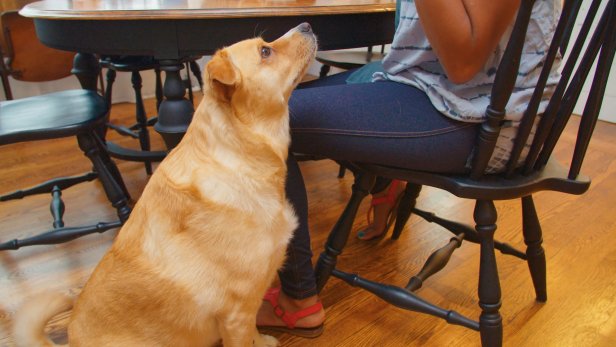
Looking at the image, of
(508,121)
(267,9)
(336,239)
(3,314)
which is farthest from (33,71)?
(508,121)

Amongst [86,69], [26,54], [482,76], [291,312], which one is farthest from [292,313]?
[26,54]

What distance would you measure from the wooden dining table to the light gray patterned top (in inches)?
10.8

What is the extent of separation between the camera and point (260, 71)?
40.4 inches

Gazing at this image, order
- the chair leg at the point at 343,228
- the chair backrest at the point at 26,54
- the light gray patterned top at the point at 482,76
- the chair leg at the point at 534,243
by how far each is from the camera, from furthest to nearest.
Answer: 1. the chair backrest at the point at 26,54
2. the chair leg at the point at 534,243
3. the chair leg at the point at 343,228
4. the light gray patterned top at the point at 482,76

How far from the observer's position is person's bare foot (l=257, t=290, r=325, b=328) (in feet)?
4.45

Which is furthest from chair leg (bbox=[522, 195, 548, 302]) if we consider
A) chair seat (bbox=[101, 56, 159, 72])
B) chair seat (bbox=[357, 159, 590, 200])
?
chair seat (bbox=[101, 56, 159, 72])

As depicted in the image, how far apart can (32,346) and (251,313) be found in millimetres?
520

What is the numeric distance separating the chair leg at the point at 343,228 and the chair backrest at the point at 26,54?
8.52ft

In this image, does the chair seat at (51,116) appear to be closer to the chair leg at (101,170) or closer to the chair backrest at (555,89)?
the chair leg at (101,170)

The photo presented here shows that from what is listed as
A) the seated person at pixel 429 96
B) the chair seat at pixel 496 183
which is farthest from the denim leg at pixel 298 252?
the chair seat at pixel 496 183

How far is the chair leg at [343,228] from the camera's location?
1.27 m

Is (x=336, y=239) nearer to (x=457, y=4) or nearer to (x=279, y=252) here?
(x=279, y=252)

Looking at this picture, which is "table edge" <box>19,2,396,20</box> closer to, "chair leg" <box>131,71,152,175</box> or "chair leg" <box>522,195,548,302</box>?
"chair leg" <box>522,195,548,302</box>

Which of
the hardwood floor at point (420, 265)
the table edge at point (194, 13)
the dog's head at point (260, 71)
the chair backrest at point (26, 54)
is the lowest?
the hardwood floor at point (420, 265)
